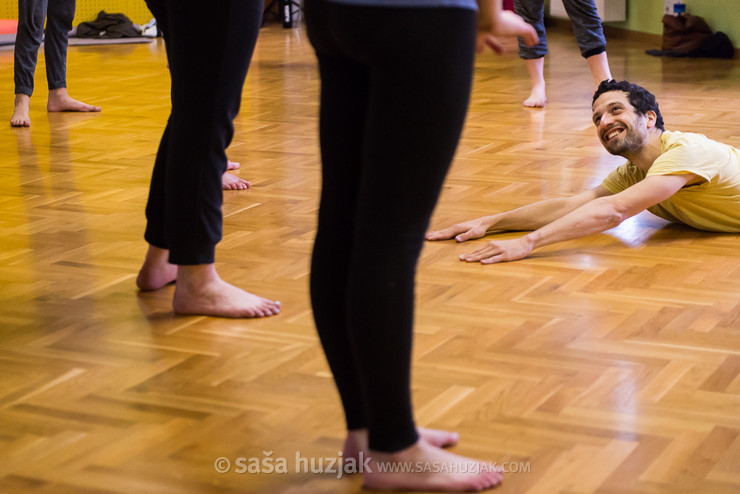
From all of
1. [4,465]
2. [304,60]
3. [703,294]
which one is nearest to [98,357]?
[4,465]

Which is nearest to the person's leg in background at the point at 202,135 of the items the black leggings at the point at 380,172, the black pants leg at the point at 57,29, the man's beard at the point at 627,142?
the black leggings at the point at 380,172

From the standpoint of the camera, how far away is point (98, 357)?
6.19 ft

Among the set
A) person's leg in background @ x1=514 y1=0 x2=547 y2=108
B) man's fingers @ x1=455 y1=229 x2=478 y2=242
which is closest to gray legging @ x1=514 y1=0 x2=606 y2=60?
person's leg in background @ x1=514 y1=0 x2=547 y2=108

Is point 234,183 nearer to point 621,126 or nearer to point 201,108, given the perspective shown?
point 621,126

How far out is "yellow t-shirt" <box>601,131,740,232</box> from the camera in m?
2.56

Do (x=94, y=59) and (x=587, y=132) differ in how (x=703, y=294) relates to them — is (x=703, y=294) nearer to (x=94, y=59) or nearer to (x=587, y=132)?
(x=587, y=132)

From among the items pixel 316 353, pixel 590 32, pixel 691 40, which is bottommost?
pixel 316 353

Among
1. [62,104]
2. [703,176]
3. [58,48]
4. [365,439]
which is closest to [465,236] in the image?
[703,176]

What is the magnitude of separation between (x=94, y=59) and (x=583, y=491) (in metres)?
7.01

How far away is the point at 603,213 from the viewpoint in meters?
2.53

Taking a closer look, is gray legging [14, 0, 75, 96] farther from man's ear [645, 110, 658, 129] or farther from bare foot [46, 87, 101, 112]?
man's ear [645, 110, 658, 129]

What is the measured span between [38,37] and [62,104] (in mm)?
449

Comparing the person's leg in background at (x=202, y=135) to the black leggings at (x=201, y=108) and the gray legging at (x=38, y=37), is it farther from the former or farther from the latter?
the gray legging at (x=38, y=37)

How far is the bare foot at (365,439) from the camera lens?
53.9 inches
